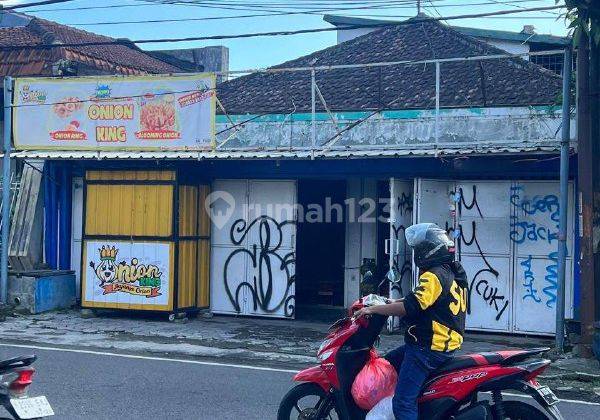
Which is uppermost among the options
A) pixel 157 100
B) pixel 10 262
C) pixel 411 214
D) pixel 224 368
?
pixel 157 100

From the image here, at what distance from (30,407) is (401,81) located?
570 inches

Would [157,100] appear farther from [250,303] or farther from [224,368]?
[224,368]

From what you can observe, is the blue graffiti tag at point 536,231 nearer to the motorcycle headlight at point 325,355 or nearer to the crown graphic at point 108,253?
the crown graphic at point 108,253

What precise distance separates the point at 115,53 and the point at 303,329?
48.6ft

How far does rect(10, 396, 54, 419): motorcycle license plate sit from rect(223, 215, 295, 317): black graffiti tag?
9.03 meters

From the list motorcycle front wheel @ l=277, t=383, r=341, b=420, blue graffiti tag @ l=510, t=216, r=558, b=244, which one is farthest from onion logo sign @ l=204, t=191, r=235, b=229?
motorcycle front wheel @ l=277, t=383, r=341, b=420

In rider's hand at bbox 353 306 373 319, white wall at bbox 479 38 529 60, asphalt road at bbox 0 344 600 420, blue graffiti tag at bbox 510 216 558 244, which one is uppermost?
white wall at bbox 479 38 529 60

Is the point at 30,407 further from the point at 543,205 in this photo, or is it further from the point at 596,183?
the point at 543,205

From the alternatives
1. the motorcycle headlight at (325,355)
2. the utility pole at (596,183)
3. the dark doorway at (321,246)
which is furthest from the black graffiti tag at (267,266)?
the motorcycle headlight at (325,355)

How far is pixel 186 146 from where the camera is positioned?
14.3 meters

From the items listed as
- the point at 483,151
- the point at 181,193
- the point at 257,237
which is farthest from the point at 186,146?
the point at 483,151

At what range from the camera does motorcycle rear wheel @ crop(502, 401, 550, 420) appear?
5551mm

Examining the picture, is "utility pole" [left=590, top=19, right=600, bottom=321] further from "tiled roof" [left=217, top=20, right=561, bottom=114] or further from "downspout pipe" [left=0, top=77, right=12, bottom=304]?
"downspout pipe" [left=0, top=77, right=12, bottom=304]

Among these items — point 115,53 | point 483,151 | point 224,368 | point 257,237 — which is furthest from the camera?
point 115,53
